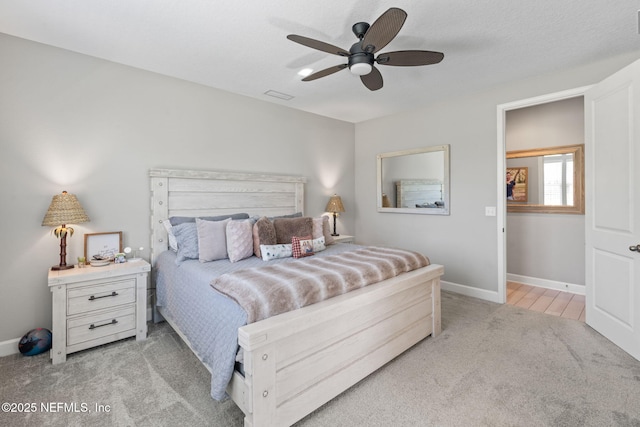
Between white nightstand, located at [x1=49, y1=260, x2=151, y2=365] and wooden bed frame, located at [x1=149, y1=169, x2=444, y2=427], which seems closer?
wooden bed frame, located at [x1=149, y1=169, x2=444, y2=427]

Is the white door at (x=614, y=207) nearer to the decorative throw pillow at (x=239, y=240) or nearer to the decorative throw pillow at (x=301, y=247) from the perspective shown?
the decorative throw pillow at (x=301, y=247)

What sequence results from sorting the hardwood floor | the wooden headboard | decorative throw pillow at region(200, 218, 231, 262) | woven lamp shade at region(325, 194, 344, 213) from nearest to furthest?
decorative throw pillow at region(200, 218, 231, 262) < the wooden headboard < the hardwood floor < woven lamp shade at region(325, 194, 344, 213)

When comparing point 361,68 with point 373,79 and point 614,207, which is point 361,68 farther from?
point 614,207

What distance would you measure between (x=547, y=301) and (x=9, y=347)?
5.35 metres

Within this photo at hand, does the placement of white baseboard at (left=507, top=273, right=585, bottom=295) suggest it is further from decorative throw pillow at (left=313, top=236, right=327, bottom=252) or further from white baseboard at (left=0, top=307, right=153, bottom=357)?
white baseboard at (left=0, top=307, right=153, bottom=357)

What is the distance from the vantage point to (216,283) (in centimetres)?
191

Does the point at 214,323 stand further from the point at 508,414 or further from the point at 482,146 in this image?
the point at 482,146

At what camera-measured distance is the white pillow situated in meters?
2.65

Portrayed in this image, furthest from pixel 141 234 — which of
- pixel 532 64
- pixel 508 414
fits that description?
pixel 532 64

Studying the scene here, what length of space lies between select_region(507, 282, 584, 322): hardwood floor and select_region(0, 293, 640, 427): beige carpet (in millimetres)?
555

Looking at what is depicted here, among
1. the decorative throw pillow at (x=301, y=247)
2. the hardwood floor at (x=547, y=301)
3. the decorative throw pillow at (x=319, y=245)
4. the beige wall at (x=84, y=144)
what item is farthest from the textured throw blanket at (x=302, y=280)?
the hardwood floor at (x=547, y=301)

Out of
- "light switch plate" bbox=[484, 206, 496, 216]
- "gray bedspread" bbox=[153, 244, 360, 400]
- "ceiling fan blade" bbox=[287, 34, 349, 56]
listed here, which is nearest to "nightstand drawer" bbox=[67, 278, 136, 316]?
"gray bedspread" bbox=[153, 244, 360, 400]

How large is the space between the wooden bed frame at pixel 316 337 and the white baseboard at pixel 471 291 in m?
1.35

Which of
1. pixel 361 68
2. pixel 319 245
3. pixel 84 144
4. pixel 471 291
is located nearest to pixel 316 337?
pixel 319 245
